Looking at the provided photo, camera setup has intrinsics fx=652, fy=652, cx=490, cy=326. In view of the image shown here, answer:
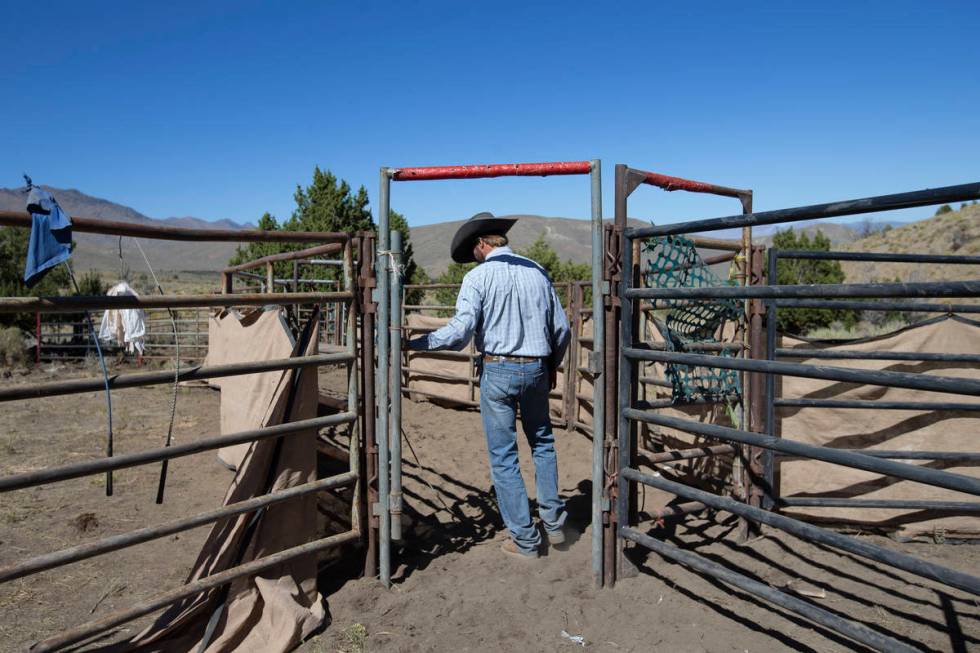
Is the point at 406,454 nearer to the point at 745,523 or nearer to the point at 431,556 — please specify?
the point at 431,556

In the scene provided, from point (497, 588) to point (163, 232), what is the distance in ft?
7.60

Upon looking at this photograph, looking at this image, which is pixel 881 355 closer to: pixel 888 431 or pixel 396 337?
pixel 888 431

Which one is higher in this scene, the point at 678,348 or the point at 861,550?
the point at 678,348

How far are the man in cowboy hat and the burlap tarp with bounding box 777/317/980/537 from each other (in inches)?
66.8

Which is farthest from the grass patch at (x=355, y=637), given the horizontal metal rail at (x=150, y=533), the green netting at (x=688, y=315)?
the green netting at (x=688, y=315)

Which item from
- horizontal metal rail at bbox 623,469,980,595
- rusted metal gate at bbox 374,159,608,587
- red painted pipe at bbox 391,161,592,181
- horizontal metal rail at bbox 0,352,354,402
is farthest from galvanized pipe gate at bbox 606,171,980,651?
horizontal metal rail at bbox 0,352,354,402

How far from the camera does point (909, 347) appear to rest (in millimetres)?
4227

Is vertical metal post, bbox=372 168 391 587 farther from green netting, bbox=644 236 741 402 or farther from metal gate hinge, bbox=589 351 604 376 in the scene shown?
green netting, bbox=644 236 741 402

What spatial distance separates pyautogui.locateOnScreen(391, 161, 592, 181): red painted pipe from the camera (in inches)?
133

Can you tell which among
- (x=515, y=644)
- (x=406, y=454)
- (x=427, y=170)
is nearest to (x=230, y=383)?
(x=406, y=454)

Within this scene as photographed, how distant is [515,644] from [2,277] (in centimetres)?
2147

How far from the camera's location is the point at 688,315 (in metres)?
3.79

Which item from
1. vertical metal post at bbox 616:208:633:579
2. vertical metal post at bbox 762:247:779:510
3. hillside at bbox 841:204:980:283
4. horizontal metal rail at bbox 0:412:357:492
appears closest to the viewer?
horizontal metal rail at bbox 0:412:357:492

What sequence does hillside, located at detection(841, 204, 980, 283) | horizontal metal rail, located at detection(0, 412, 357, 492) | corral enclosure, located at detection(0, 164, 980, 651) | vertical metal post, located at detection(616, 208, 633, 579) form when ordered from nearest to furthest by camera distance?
horizontal metal rail, located at detection(0, 412, 357, 492) < corral enclosure, located at detection(0, 164, 980, 651) < vertical metal post, located at detection(616, 208, 633, 579) < hillside, located at detection(841, 204, 980, 283)
